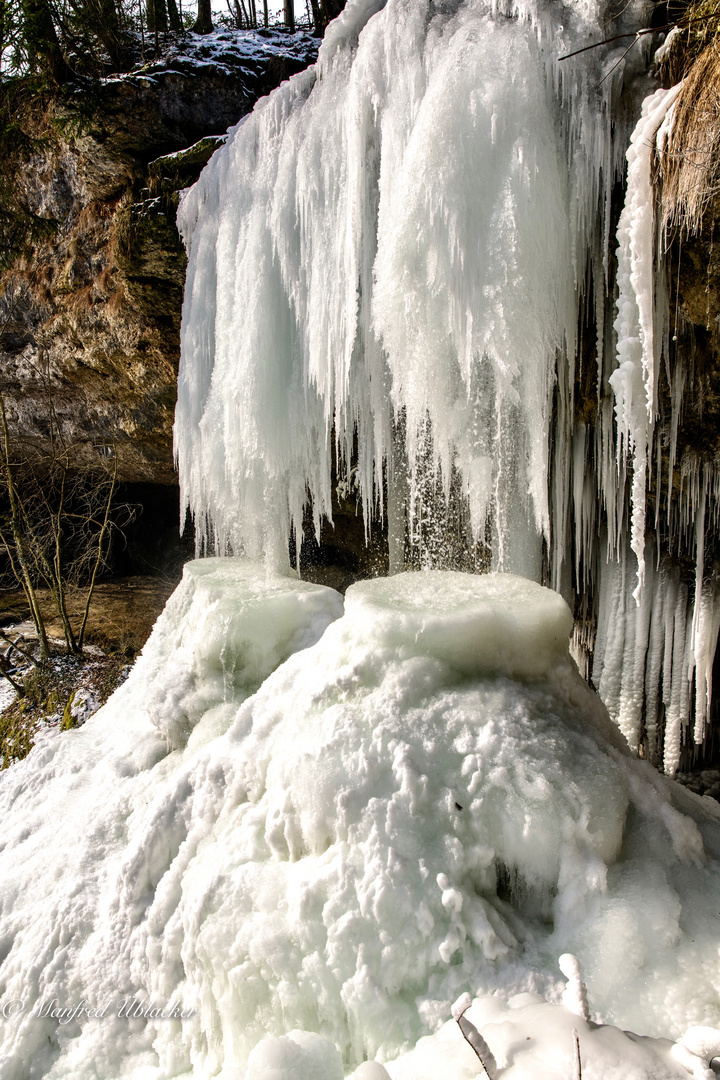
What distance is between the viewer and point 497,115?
2.72 m

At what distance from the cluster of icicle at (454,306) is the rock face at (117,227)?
0.80 m

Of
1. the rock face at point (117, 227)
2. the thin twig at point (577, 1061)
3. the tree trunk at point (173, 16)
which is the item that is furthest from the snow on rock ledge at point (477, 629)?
the tree trunk at point (173, 16)

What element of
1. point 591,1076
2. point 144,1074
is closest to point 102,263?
point 144,1074

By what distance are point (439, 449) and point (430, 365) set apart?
47cm

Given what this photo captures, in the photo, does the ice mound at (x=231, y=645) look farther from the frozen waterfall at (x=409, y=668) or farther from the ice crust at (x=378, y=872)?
the ice crust at (x=378, y=872)

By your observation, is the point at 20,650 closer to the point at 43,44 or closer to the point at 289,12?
the point at 43,44

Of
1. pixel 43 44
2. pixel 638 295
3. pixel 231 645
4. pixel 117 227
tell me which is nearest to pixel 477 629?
pixel 231 645

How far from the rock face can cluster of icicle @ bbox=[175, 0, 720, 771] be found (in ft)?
2.62

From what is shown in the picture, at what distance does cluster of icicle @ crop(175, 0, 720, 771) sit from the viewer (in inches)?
106

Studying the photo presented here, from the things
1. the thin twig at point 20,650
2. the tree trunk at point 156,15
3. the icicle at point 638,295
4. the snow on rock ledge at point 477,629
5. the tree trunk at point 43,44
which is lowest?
the thin twig at point 20,650

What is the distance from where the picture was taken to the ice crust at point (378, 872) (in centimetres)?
178

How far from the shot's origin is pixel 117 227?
195 inches

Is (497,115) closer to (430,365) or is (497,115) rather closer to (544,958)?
(430,365)

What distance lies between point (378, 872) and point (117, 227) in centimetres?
502
